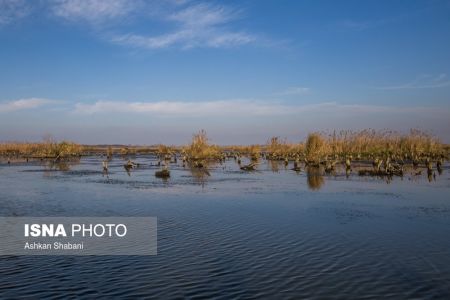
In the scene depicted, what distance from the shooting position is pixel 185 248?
8797 mm

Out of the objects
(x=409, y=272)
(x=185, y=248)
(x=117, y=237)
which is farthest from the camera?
(x=117, y=237)

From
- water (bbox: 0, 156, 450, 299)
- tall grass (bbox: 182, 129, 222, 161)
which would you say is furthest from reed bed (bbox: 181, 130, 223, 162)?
water (bbox: 0, 156, 450, 299)

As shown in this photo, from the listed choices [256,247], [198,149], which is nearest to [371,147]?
[198,149]

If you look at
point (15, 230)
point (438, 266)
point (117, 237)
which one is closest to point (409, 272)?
point (438, 266)

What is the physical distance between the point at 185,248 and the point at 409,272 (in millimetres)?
4127

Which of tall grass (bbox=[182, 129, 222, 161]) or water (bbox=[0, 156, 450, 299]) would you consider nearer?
water (bbox=[0, 156, 450, 299])

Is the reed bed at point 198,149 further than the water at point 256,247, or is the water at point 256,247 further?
the reed bed at point 198,149

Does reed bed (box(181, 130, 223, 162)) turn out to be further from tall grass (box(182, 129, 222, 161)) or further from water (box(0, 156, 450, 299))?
water (box(0, 156, 450, 299))

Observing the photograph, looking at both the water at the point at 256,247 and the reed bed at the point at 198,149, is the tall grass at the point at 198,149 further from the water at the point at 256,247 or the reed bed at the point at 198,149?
the water at the point at 256,247

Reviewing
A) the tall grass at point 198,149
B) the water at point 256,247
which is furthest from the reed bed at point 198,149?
the water at point 256,247

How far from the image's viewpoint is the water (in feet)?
21.4

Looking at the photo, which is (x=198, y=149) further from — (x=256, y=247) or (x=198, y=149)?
(x=256, y=247)

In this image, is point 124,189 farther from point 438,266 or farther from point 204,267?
point 438,266

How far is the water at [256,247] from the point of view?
6512 mm
